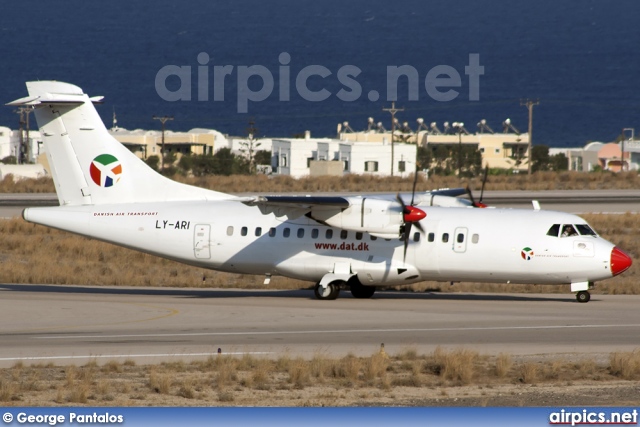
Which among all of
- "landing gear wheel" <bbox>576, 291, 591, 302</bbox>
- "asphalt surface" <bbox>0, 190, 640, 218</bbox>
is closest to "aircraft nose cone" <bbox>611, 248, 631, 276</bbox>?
"landing gear wheel" <bbox>576, 291, 591, 302</bbox>

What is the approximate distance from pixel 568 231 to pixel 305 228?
7.53m

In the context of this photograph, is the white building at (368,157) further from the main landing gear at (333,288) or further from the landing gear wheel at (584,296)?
the landing gear wheel at (584,296)

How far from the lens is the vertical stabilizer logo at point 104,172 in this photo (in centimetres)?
3056

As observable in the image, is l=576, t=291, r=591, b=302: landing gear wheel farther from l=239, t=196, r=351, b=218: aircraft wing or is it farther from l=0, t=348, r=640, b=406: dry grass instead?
l=0, t=348, r=640, b=406: dry grass

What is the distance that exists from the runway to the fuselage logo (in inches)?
54.8

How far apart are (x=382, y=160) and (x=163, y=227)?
77798 mm

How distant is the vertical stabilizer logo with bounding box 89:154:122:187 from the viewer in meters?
30.6

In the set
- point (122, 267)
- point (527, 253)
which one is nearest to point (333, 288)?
point (527, 253)

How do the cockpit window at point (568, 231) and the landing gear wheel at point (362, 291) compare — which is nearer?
the cockpit window at point (568, 231)

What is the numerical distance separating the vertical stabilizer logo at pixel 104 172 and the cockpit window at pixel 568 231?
13.1 m

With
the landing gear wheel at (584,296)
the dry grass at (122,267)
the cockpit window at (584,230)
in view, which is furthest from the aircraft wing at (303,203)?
the landing gear wheel at (584,296)

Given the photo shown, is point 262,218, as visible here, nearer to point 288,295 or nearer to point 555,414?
point 288,295

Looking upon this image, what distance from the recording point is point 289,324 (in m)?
24.8

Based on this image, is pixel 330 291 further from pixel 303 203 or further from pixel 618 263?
pixel 618 263
